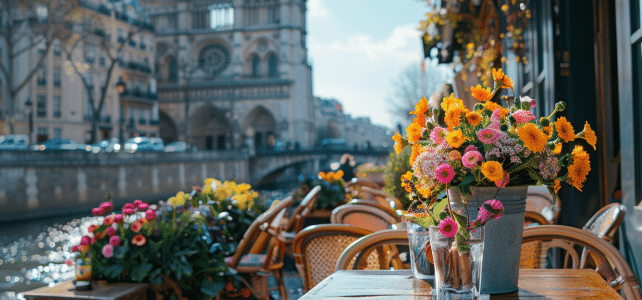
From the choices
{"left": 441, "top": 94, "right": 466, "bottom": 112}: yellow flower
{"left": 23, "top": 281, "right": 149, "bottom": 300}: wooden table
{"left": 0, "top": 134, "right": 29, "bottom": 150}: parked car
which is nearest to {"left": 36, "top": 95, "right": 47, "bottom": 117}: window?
{"left": 0, "top": 134, "right": 29, "bottom": 150}: parked car

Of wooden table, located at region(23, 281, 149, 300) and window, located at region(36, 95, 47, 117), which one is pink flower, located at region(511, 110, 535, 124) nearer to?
wooden table, located at region(23, 281, 149, 300)

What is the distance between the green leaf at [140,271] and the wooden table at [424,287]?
65.2 inches

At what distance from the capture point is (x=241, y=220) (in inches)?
178

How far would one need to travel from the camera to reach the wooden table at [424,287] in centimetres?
167

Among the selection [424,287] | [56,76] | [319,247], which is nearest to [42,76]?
[56,76]

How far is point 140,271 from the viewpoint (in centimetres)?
328

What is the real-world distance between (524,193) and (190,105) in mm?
55202

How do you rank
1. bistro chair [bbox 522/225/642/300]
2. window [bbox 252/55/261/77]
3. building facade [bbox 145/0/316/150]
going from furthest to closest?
window [bbox 252/55/261/77] → building facade [bbox 145/0/316/150] → bistro chair [bbox 522/225/642/300]

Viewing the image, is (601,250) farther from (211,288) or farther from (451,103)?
(211,288)

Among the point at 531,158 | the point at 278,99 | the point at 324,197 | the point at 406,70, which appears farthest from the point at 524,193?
the point at 278,99

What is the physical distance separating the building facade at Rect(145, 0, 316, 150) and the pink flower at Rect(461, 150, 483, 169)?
51.6m

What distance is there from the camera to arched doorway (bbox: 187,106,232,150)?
182 ft

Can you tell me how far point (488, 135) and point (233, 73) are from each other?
182 ft

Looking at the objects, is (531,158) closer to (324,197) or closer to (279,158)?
(324,197)
